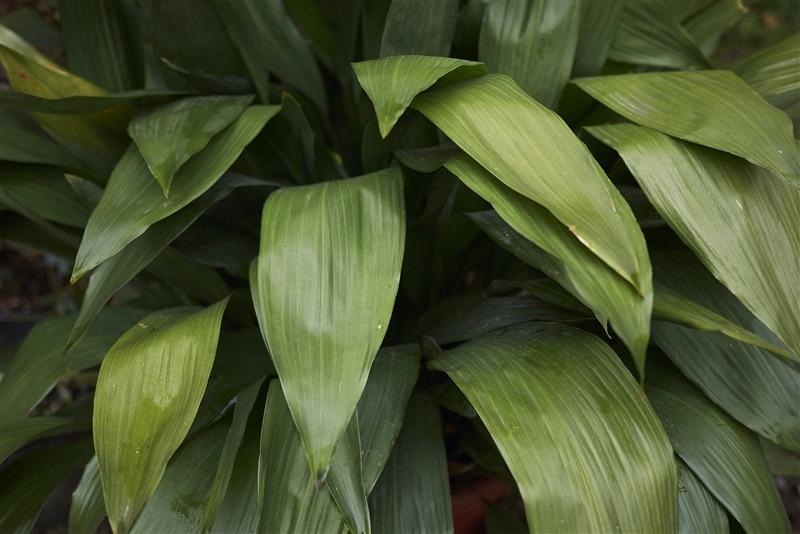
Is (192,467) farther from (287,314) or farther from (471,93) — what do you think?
(471,93)

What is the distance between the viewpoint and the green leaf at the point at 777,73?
0.67 meters

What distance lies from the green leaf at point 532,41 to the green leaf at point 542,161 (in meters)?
0.16

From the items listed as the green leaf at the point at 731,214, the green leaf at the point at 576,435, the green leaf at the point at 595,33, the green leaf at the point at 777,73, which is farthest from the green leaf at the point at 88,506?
the green leaf at the point at 777,73

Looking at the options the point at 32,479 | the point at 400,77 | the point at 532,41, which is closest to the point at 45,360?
the point at 32,479

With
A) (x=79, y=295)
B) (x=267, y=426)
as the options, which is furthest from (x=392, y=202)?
(x=79, y=295)

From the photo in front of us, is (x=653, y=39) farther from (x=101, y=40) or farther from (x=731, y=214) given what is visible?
(x=101, y=40)

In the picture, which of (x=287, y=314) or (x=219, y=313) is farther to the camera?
(x=219, y=313)

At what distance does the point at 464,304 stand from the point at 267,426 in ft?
0.97

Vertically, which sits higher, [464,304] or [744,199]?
[744,199]

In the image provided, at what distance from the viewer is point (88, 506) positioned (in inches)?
24.5

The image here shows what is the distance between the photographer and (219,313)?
1.84 feet

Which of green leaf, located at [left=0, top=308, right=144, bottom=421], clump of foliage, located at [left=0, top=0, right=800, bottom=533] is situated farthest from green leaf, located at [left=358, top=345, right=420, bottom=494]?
green leaf, located at [left=0, top=308, right=144, bottom=421]

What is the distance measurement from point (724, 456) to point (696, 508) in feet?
0.18

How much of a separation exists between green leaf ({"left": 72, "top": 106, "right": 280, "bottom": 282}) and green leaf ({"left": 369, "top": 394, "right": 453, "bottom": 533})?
334mm
